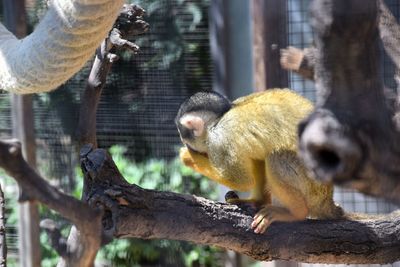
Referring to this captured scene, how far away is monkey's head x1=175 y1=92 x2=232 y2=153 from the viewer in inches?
99.6

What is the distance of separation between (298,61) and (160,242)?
4.29 feet

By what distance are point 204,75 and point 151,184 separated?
0.67 metres

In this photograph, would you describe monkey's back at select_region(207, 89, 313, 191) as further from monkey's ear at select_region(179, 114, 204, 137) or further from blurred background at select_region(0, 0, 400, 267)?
blurred background at select_region(0, 0, 400, 267)

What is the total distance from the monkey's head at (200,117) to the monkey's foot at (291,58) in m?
0.57

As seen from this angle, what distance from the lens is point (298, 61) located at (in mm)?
3049

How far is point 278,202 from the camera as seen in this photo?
2.30 meters

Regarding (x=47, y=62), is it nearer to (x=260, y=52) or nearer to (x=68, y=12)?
(x=68, y=12)

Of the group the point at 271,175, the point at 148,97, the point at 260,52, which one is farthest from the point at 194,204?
the point at 148,97

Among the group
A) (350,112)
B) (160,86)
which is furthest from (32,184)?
(160,86)

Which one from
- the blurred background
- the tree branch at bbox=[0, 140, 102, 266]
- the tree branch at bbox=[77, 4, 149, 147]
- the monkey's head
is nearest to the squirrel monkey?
the monkey's head

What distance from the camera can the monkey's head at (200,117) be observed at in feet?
8.30

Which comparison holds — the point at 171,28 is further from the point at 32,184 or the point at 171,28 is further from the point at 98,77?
the point at 32,184

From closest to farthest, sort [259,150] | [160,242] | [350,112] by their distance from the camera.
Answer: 1. [350,112]
2. [259,150]
3. [160,242]

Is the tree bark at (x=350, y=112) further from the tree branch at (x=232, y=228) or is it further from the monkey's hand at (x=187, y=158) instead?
the monkey's hand at (x=187, y=158)
